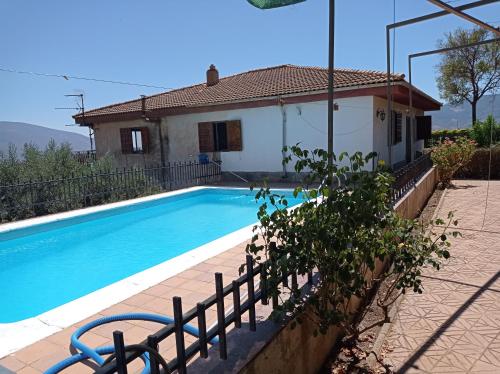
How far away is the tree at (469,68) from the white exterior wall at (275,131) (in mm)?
19504

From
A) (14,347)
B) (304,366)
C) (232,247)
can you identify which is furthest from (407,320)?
(14,347)

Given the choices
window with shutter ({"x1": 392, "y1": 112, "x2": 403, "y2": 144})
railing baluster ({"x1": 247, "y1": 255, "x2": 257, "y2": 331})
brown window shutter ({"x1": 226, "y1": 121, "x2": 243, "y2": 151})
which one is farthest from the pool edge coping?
window with shutter ({"x1": 392, "y1": 112, "x2": 403, "y2": 144})

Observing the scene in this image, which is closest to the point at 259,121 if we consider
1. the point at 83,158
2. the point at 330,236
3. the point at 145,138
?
the point at 145,138

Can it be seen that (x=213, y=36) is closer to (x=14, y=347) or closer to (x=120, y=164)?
(x=120, y=164)

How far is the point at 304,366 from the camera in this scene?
2654mm

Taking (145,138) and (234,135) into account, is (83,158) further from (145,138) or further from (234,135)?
(234,135)

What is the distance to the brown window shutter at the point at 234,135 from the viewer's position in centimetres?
1452

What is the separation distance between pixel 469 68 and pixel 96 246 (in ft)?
101

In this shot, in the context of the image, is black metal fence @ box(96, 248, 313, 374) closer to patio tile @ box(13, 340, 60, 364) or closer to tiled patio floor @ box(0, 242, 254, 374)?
tiled patio floor @ box(0, 242, 254, 374)

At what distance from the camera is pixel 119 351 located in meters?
1.40

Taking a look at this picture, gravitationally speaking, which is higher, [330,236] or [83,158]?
[83,158]

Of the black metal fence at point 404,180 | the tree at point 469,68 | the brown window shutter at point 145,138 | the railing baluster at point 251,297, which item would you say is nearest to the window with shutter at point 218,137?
the brown window shutter at point 145,138

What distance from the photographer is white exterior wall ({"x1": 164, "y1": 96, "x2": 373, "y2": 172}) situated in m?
12.2

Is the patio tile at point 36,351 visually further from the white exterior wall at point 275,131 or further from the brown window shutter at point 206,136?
the brown window shutter at point 206,136
